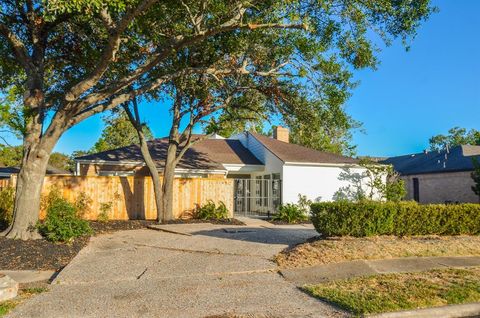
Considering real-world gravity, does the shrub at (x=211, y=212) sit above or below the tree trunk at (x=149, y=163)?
below

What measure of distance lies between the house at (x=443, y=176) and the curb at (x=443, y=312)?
22.2 metres

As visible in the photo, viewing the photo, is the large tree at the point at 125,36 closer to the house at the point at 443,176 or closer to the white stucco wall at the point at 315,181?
Result: the white stucco wall at the point at 315,181

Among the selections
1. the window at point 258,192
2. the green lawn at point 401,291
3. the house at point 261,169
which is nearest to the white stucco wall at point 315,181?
the house at point 261,169

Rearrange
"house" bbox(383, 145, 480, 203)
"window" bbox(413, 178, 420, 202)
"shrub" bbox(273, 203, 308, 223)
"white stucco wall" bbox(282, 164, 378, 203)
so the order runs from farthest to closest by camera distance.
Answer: "window" bbox(413, 178, 420, 202) → "house" bbox(383, 145, 480, 203) → "white stucco wall" bbox(282, 164, 378, 203) → "shrub" bbox(273, 203, 308, 223)

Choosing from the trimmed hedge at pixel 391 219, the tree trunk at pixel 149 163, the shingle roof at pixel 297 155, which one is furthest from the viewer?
the shingle roof at pixel 297 155

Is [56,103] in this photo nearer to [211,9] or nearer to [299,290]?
[211,9]

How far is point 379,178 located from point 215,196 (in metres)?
8.64

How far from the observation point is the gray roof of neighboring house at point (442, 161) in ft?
89.4

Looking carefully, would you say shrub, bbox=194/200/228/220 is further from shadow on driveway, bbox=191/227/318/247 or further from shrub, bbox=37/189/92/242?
shrub, bbox=37/189/92/242

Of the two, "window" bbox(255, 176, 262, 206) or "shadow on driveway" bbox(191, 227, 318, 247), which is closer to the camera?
"shadow on driveway" bbox(191, 227, 318, 247)

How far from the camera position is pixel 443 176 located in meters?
28.3

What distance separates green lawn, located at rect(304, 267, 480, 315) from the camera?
5.96 m

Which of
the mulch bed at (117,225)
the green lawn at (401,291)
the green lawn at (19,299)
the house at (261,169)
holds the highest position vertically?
the house at (261,169)

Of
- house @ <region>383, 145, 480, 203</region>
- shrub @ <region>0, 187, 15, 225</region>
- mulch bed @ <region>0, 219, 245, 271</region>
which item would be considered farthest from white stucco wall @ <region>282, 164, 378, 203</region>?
shrub @ <region>0, 187, 15, 225</region>
